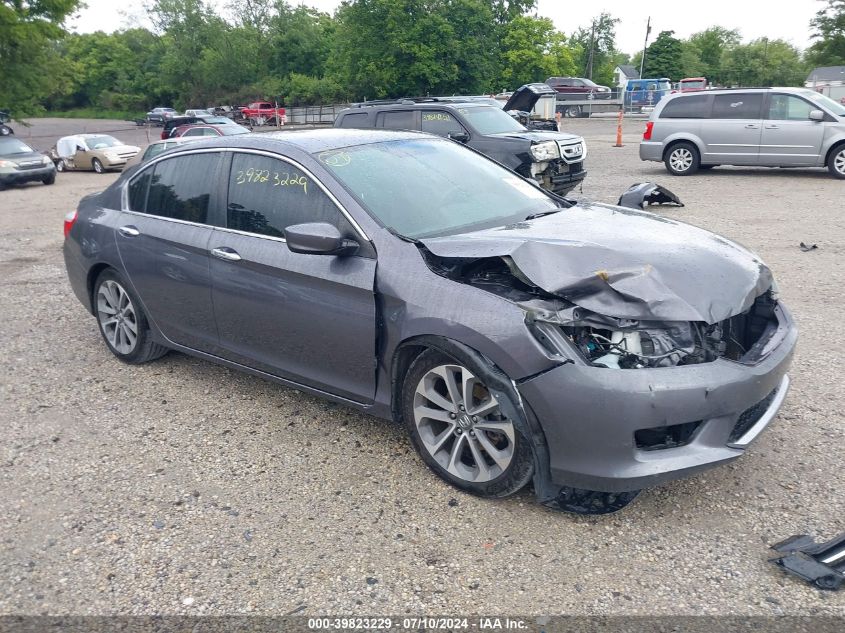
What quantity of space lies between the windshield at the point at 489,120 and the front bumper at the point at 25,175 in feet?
45.9

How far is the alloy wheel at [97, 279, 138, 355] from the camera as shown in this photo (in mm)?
5133

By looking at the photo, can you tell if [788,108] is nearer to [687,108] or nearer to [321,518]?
[687,108]

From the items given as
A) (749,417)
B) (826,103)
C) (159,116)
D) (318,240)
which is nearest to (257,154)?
(318,240)

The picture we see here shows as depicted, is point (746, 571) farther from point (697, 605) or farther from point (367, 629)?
point (367, 629)

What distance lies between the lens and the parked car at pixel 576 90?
148 feet

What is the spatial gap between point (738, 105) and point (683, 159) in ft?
4.86

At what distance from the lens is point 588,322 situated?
2986mm

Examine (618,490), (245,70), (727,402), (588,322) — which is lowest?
(618,490)

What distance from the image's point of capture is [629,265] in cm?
317

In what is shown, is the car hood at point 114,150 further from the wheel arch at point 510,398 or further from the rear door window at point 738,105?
the wheel arch at point 510,398

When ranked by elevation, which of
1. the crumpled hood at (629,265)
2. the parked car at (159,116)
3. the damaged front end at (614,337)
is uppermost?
the parked car at (159,116)

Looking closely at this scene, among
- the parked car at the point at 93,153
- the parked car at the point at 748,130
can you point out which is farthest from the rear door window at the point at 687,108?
the parked car at the point at 93,153

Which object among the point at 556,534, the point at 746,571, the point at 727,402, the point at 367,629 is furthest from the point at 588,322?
the point at 367,629

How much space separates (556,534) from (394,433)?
1.27 metres
